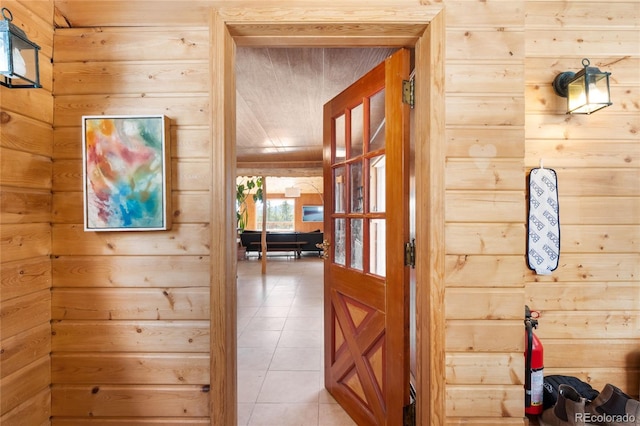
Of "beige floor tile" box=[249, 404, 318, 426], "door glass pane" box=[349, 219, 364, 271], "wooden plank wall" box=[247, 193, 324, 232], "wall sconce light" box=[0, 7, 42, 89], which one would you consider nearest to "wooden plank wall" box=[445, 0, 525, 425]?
"door glass pane" box=[349, 219, 364, 271]

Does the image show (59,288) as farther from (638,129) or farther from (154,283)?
(638,129)

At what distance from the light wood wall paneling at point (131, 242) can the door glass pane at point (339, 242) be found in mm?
→ 872

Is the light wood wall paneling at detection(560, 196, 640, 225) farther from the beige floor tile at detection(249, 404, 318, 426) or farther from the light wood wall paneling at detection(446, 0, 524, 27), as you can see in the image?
the beige floor tile at detection(249, 404, 318, 426)

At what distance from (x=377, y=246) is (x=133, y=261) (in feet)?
3.76

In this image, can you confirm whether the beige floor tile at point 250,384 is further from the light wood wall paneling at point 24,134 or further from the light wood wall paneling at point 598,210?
the light wood wall paneling at point 598,210

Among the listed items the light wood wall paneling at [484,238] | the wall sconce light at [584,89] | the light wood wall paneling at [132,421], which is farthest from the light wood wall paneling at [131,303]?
the wall sconce light at [584,89]

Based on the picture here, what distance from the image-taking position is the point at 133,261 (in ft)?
3.90

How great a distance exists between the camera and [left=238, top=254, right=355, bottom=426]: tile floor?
5.93 ft

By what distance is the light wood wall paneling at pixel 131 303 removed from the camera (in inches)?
46.8

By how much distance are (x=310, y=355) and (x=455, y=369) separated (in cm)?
165

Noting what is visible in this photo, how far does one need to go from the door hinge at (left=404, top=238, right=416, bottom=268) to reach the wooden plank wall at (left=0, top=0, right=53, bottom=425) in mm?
1534

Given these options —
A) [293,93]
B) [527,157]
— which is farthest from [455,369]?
[293,93]

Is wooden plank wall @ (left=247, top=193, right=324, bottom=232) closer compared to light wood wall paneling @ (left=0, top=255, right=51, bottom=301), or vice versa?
light wood wall paneling @ (left=0, top=255, right=51, bottom=301)

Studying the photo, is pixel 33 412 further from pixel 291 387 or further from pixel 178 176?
pixel 291 387
